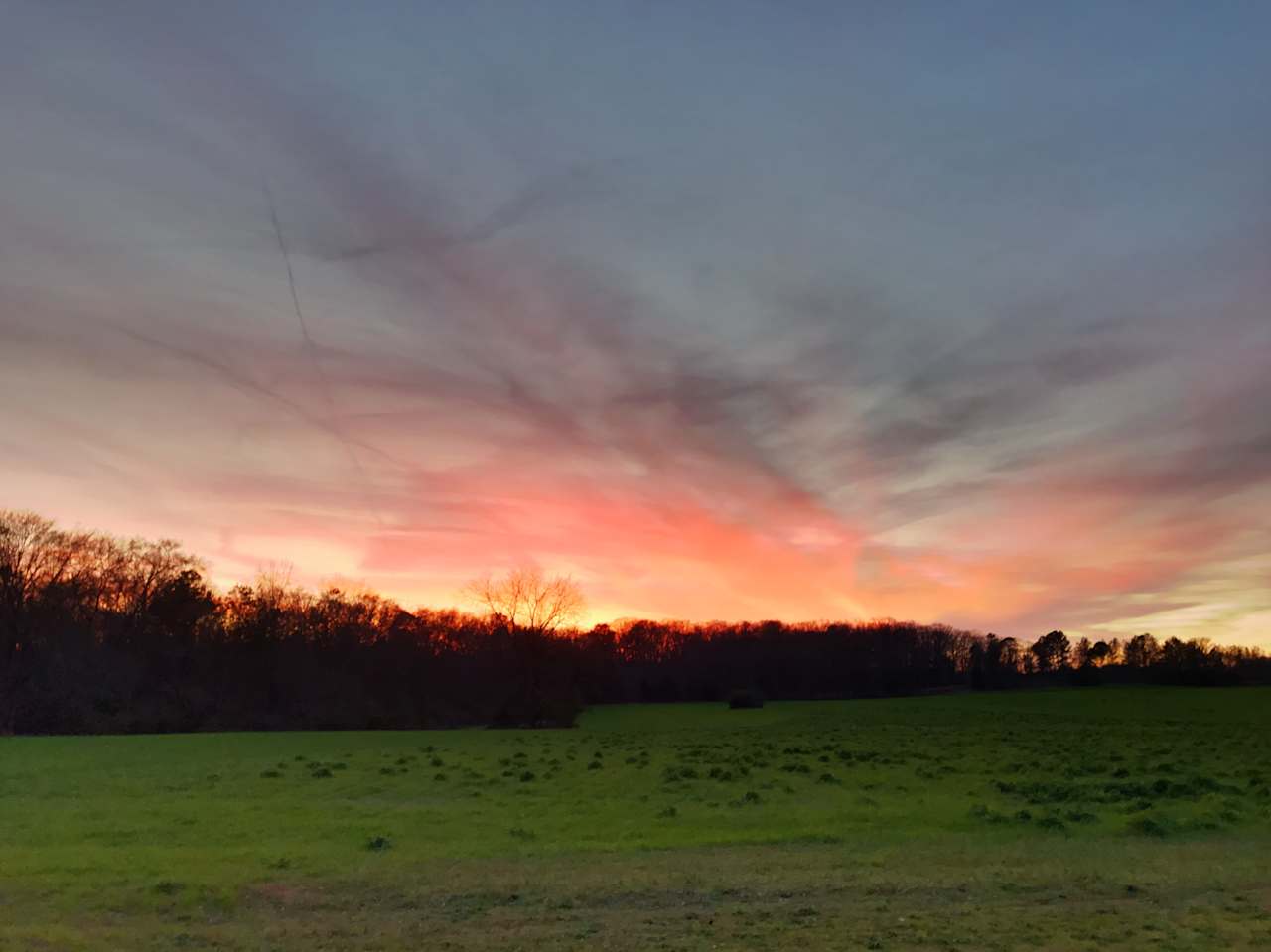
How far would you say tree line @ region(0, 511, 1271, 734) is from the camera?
77438 mm

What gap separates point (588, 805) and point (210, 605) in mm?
83668

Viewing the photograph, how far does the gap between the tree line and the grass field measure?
1591 inches

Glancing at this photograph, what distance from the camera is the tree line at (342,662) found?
3049 inches

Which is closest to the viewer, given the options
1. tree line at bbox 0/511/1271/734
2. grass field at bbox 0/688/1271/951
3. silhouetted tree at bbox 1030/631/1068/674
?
grass field at bbox 0/688/1271/951

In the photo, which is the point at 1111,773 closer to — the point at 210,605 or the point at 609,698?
the point at 210,605

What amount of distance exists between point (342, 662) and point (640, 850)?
9597 cm

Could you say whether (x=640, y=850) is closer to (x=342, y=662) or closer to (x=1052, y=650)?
(x=342, y=662)

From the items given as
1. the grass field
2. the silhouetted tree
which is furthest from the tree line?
the grass field

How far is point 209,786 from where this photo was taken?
30.8 m

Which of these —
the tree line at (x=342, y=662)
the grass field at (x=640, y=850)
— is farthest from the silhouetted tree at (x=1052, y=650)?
the grass field at (x=640, y=850)

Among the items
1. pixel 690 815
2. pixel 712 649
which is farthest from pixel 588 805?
pixel 712 649

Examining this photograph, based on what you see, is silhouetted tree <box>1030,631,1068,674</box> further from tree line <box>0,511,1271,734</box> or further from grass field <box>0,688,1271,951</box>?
grass field <box>0,688,1271,951</box>

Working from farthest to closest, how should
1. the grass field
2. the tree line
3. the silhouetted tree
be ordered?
the silhouetted tree < the tree line < the grass field

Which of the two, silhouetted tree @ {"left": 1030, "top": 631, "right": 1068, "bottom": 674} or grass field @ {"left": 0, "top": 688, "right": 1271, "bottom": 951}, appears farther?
silhouetted tree @ {"left": 1030, "top": 631, "right": 1068, "bottom": 674}
